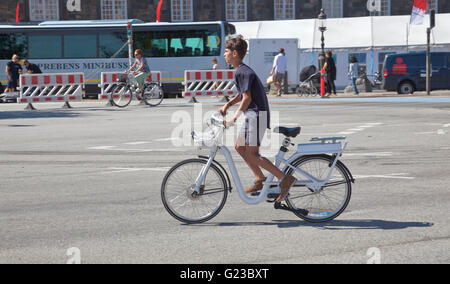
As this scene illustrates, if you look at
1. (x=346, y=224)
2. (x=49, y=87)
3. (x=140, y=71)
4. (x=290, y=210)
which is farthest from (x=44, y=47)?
(x=346, y=224)

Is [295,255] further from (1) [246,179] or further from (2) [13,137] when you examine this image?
(2) [13,137]

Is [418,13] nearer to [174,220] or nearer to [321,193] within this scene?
[321,193]

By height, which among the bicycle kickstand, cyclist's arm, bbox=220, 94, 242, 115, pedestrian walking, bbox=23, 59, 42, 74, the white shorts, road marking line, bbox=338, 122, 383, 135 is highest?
pedestrian walking, bbox=23, 59, 42, 74

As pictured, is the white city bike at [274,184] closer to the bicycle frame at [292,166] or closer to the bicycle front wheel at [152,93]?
the bicycle frame at [292,166]

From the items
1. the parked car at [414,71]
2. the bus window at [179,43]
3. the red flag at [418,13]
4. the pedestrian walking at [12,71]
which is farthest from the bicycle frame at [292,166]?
the bus window at [179,43]

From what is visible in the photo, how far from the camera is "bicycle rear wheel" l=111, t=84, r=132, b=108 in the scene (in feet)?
83.6

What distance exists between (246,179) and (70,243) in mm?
3841

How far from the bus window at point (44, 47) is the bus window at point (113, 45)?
2.07m

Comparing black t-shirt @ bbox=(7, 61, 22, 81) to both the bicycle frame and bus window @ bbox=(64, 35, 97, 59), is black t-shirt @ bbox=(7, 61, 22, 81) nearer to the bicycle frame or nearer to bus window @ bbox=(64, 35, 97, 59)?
bus window @ bbox=(64, 35, 97, 59)

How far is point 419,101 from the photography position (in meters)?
26.4

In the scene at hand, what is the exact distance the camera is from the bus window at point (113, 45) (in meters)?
38.2

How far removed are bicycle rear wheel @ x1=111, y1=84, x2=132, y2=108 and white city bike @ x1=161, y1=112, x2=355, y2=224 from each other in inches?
732

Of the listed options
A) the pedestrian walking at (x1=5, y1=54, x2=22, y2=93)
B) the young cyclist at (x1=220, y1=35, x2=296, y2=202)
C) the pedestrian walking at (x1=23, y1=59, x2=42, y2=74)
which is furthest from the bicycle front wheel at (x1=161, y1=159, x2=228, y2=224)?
the pedestrian walking at (x1=5, y1=54, x2=22, y2=93)

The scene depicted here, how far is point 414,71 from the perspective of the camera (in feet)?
104
